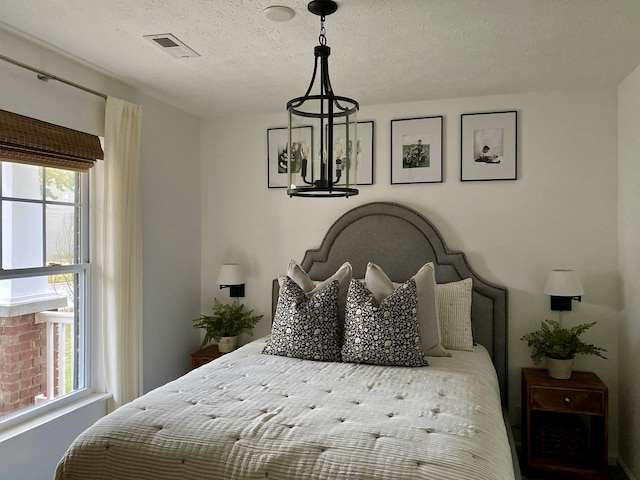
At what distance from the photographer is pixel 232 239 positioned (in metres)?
4.10

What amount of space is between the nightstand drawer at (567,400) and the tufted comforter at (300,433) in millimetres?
862

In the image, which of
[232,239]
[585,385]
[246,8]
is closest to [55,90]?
[246,8]

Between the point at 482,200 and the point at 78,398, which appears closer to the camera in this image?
the point at 78,398

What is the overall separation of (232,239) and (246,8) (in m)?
2.27

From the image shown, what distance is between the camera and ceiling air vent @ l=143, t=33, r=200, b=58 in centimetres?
243

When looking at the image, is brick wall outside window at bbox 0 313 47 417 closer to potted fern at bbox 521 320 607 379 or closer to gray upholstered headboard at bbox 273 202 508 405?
gray upholstered headboard at bbox 273 202 508 405

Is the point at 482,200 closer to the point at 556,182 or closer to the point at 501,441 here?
the point at 556,182

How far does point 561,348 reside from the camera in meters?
3.03

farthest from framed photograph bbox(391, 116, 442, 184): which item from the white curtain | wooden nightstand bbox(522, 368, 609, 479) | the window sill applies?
the window sill

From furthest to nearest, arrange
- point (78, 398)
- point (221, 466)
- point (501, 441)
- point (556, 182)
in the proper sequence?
point (556, 182) < point (78, 398) < point (501, 441) < point (221, 466)

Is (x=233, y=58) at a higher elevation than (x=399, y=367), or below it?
higher

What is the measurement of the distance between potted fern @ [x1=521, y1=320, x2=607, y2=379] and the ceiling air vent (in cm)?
279

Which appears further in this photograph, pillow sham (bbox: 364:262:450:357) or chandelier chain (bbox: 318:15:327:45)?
pillow sham (bbox: 364:262:450:357)

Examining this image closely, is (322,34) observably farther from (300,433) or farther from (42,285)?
(42,285)
